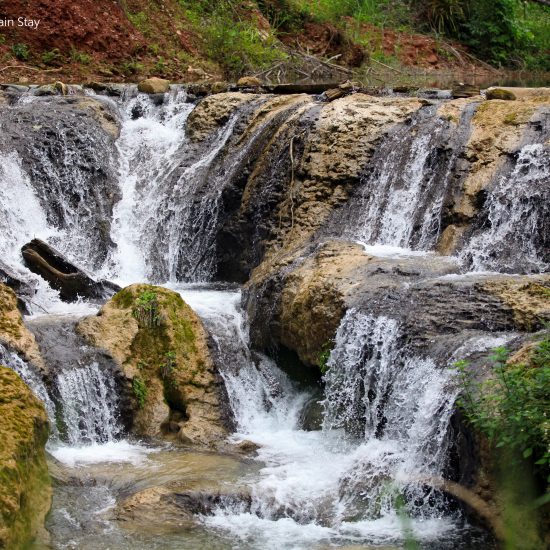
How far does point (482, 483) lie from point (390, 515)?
806mm

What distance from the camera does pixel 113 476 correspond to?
6652 mm

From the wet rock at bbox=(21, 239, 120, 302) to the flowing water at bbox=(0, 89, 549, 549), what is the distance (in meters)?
0.13

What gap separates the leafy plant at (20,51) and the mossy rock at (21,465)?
466 inches

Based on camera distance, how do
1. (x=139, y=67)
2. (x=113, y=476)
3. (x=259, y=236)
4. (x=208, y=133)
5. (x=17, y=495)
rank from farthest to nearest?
(x=139, y=67) → (x=208, y=133) → (x=259, y=236) → (x=113, y=476) → (x=17, y=495)

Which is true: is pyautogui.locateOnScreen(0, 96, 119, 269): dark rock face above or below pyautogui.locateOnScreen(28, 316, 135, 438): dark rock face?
above

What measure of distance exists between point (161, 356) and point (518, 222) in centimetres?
360

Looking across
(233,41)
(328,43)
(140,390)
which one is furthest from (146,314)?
(328,43)

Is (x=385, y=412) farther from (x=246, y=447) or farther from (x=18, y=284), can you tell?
(x=18, y=284)

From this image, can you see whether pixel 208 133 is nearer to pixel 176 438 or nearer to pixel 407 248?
pixel 407 248

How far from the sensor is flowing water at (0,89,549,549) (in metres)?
5.96

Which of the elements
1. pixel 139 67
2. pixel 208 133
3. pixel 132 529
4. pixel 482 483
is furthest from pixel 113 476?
pixel 139 67

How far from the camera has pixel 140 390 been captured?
26.1ft

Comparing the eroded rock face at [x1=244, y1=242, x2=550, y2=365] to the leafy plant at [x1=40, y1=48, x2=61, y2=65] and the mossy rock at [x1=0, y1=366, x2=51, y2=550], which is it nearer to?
the mossy rock at [x1=0, y1=366, x2=51, y2=550]

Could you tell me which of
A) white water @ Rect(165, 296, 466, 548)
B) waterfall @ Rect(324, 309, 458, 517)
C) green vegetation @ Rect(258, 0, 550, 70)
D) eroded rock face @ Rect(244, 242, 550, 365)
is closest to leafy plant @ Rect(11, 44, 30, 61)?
green vegetation @ Rect(258, 0, 550, 70)
